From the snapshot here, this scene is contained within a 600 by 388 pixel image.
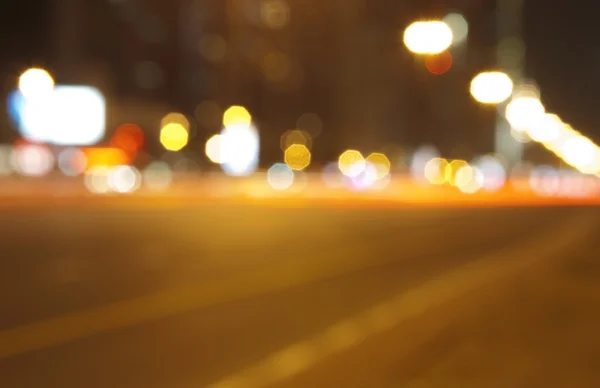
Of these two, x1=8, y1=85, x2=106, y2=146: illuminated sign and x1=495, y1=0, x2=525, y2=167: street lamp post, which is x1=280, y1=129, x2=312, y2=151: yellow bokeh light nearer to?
→ x1=8, y1=85, x2=106, y2=146: illuminated sign

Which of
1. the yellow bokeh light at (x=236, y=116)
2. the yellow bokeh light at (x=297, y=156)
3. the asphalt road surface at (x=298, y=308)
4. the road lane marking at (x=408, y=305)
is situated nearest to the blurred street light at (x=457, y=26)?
the asphalt road surface at (x=298, y=308)

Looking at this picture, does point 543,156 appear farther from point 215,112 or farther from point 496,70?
point 215,112

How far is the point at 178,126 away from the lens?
212ft

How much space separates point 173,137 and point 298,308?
161 ft

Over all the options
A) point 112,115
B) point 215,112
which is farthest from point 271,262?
point 215,112

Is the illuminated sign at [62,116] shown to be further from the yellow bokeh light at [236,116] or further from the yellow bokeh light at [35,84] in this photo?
the yellow bokeh light at [236,116]

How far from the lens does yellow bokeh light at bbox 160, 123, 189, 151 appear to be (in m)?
61.8

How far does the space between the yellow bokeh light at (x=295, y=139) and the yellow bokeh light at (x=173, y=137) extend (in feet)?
18.0

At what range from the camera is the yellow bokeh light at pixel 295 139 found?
65.7m

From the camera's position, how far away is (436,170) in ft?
181

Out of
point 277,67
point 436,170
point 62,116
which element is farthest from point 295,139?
point 62,116

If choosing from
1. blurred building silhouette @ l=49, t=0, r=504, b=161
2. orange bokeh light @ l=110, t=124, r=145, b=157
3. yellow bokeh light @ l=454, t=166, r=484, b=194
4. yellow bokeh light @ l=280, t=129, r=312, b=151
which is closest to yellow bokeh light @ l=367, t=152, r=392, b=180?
blurred building silhouette @ l=49, t=0, r=504, b=161

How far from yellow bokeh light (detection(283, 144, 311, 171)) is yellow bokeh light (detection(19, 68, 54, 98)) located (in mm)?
12012

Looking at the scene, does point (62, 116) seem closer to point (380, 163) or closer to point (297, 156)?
point (297, 156)
